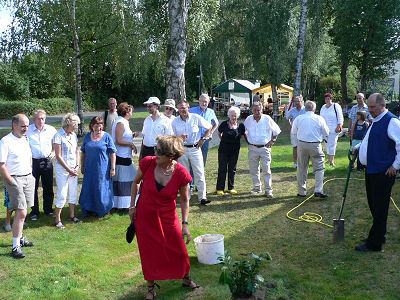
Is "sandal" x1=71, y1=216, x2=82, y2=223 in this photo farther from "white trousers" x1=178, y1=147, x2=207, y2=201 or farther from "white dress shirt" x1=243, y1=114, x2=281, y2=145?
"white dress shirt" x1=243, y1=114, x2=281, y2=145

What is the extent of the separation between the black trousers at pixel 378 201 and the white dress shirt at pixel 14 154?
4.48 metres

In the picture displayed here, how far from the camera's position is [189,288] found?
4.31 metres

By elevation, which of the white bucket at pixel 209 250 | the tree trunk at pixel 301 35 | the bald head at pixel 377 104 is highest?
the tree trunk at pixel 301 35

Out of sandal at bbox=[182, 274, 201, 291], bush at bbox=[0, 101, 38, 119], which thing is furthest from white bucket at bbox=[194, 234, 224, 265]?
bush at bbox=[0, 101, 38, 119]

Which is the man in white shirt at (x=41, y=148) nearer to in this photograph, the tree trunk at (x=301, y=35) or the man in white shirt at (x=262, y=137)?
the man in white shirt at (x=262, y=137)

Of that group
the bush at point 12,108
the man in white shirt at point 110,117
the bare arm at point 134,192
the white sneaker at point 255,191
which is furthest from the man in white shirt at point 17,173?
the bush at point 12,108

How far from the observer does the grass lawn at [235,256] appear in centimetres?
432

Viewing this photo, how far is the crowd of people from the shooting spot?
398 centimetres

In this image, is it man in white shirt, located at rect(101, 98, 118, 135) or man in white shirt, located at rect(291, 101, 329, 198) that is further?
man in white shirt, located at rect(101, 98, 118, 135)

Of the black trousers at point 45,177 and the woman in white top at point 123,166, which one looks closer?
the black trousers at point 45,177

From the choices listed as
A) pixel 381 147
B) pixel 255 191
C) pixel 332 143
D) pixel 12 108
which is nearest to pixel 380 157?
pixel 381 147

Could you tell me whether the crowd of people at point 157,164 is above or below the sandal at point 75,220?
above

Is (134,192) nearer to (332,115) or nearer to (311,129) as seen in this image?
(311,129)

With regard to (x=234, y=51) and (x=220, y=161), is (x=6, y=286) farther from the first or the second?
(x=234, y=51)
